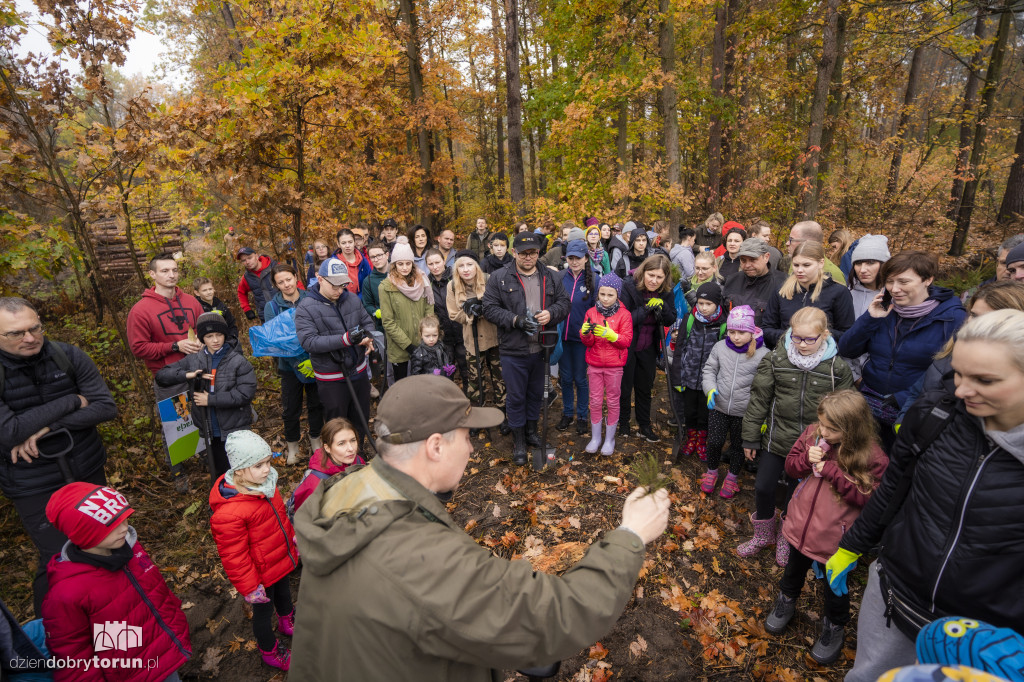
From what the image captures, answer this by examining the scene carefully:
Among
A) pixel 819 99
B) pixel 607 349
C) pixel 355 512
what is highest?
pixel 819 99

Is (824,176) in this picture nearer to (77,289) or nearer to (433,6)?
(433,6)

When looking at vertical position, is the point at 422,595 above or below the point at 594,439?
above

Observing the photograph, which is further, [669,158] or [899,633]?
[669,158]

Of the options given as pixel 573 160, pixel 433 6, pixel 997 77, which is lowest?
pixel 573 160

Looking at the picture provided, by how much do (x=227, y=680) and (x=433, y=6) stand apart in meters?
15.2

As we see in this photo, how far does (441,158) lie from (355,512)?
15049 millimetres

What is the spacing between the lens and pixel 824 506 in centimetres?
314

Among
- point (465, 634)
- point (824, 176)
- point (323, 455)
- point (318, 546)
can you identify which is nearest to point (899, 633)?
point (465, 634)

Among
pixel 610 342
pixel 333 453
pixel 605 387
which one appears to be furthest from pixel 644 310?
pixel 333 453

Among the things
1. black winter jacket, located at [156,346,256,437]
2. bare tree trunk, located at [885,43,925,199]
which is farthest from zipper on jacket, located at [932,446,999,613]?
bare tree trunk, located at [885,43,925,199]

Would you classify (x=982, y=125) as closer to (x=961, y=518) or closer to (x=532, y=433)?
(x=532, y=433)

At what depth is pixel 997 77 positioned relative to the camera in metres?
11.5

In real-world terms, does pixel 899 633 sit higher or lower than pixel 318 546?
lower

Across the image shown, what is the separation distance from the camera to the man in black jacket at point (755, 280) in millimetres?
4965
